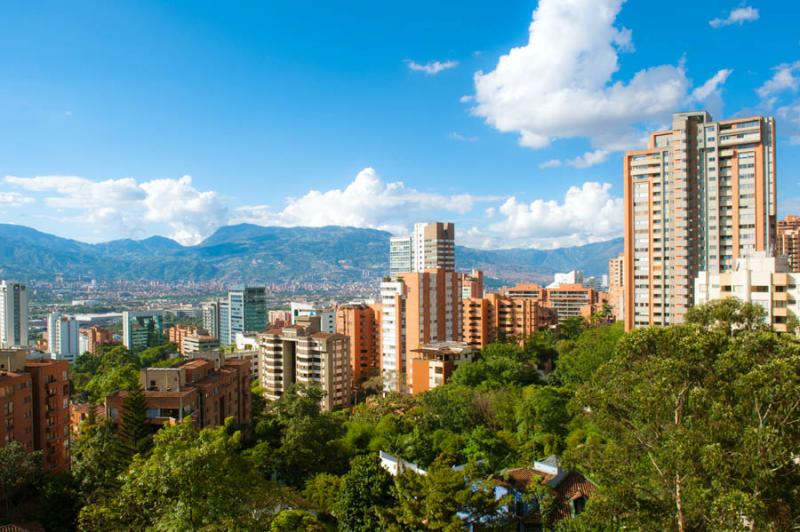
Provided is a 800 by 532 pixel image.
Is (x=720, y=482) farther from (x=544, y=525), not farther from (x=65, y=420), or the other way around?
(x=65, y=420)

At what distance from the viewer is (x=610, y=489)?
321 inches

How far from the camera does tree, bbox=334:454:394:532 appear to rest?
13.0m

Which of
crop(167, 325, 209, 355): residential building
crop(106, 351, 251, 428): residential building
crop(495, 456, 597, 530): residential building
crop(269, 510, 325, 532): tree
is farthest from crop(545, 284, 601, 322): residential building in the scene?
crop(269, 510, 325, 532): tree

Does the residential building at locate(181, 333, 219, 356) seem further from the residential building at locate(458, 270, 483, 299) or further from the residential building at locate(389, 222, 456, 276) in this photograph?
the residential building at locate(389, 222, 456, 276)

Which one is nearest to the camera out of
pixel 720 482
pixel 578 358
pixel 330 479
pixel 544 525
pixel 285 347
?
pixel 720 482

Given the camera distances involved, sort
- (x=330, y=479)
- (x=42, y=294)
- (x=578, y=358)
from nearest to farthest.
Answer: (x=330, y=479) → (x=578, y=358) → (x=42, y=294)

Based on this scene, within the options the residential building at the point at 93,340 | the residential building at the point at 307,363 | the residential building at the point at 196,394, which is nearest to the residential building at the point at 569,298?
the residential building at the point at 307,363

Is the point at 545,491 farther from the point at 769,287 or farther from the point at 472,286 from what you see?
the point at 472,286

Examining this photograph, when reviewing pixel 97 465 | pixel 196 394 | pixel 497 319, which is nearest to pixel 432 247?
pixel 497 319

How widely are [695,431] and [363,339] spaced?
113 ft

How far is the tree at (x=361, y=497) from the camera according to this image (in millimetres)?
13000

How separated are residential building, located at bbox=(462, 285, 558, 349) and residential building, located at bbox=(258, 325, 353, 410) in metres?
11.5

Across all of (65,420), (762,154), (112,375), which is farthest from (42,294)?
(762,154)

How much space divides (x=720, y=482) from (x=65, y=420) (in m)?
20.3
